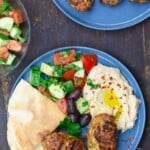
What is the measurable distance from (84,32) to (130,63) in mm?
227

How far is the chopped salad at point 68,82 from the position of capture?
2596 millimetres

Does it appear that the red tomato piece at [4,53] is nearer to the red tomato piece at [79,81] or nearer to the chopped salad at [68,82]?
the chopped salad at [68,82]

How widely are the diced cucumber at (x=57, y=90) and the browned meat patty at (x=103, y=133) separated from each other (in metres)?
0.18

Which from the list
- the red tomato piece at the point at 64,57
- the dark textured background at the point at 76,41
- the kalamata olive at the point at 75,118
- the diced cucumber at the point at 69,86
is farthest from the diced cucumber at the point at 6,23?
the kalamata olive at the point at 75,118

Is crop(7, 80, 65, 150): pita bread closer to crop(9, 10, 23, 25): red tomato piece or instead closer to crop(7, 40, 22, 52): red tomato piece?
crop(7, 40, 22, 52): red tomato piece

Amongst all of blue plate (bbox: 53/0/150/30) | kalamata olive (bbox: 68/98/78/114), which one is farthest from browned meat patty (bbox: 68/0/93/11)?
kalamata olive (bbox: 68/98/78/114)

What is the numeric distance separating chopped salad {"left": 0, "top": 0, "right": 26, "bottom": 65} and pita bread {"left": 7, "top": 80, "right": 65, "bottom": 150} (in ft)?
0.39

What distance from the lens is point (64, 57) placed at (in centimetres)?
261

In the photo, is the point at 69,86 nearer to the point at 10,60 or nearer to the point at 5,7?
the point at 10,60

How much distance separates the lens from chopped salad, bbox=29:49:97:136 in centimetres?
260

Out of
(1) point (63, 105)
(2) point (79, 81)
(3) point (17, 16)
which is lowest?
(1) point (63, 105)

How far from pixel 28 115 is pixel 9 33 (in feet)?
1.11

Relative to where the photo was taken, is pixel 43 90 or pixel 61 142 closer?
pixel 61 142

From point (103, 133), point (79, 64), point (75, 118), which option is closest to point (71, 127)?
point (75, 118)
